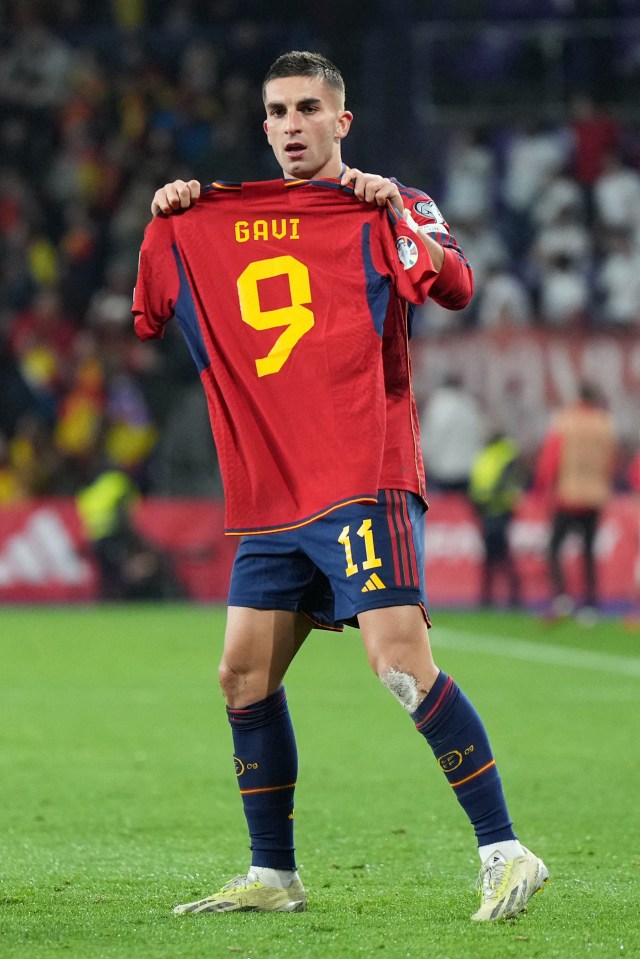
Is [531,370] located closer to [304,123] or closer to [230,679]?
[304,123]

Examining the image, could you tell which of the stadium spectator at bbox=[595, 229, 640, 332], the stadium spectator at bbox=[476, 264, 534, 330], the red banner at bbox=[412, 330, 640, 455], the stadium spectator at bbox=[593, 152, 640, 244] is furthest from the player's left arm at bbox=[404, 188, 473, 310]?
the stadium spectator at bbox=[593, 152, 640, 244]

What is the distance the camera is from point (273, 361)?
4.25 metres

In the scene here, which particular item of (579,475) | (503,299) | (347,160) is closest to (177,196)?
(579,475)

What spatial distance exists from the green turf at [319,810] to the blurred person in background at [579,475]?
3353 mm

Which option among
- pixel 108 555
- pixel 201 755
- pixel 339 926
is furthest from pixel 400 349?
pixel 108 555

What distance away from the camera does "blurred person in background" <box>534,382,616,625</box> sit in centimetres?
1501

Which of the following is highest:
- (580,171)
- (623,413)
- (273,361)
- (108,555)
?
(580,171)

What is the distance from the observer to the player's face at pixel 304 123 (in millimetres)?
4277

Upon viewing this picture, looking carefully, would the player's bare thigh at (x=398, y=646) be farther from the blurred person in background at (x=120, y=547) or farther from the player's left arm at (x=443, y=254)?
the blurred person in background at (x=120, y=547)

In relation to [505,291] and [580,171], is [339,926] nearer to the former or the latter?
[505,291]

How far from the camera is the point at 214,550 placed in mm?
16422

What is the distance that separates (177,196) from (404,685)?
1432mm

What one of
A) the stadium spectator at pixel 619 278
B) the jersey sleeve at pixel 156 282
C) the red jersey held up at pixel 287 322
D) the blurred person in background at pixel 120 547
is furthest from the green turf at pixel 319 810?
the stadium spectator at pixel 619 278

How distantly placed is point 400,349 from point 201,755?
138 inches
